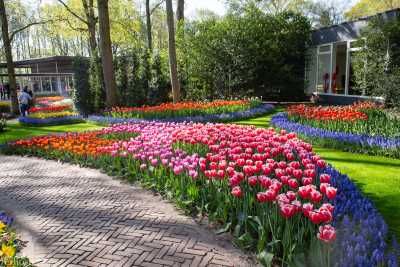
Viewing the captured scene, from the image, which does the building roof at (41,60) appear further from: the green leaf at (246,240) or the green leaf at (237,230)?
the green leaf at (246,240)

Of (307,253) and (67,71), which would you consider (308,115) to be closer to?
(307,253)

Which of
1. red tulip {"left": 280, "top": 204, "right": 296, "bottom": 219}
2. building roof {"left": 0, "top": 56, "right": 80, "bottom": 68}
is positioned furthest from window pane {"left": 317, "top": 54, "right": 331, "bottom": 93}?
building roof {"left": 0, "top": 56, "right": 80, "bottom": 68}

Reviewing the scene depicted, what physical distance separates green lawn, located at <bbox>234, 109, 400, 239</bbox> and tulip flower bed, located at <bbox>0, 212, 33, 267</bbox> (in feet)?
12.0

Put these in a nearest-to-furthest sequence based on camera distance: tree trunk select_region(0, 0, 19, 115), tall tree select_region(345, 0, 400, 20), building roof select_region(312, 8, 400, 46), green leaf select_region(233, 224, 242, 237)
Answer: green leaf select_region(233, 224, 242, 237), building roof select_region(312, 8, 400, 46), tree trunk select_region(0, 0, 19, 115), tall tree select_region(345, 0, 400, 20)

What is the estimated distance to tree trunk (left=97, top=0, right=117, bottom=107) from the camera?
14164 millimetres

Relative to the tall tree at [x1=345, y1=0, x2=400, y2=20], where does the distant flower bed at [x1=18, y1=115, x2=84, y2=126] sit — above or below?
below

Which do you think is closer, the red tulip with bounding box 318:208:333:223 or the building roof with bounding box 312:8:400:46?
the red tulip with bounding box 318:208:333:223

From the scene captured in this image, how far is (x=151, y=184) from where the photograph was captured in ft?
16.9

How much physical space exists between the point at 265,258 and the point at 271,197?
0.52 m

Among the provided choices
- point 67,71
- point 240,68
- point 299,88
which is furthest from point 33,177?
point 67,71

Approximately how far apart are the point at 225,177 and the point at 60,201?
2.52 m

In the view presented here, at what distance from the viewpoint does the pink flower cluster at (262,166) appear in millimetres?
2752

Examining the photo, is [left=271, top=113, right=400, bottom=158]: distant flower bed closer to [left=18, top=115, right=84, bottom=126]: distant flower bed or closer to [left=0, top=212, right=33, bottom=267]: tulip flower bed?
[left=0, top=212, right=33, bottom=267]: tulip flower bed

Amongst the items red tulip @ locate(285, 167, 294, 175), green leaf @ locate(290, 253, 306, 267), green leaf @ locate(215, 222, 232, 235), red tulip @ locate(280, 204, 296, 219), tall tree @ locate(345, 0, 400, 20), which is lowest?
green leaf @ locate(215, 222, 232, 235)
